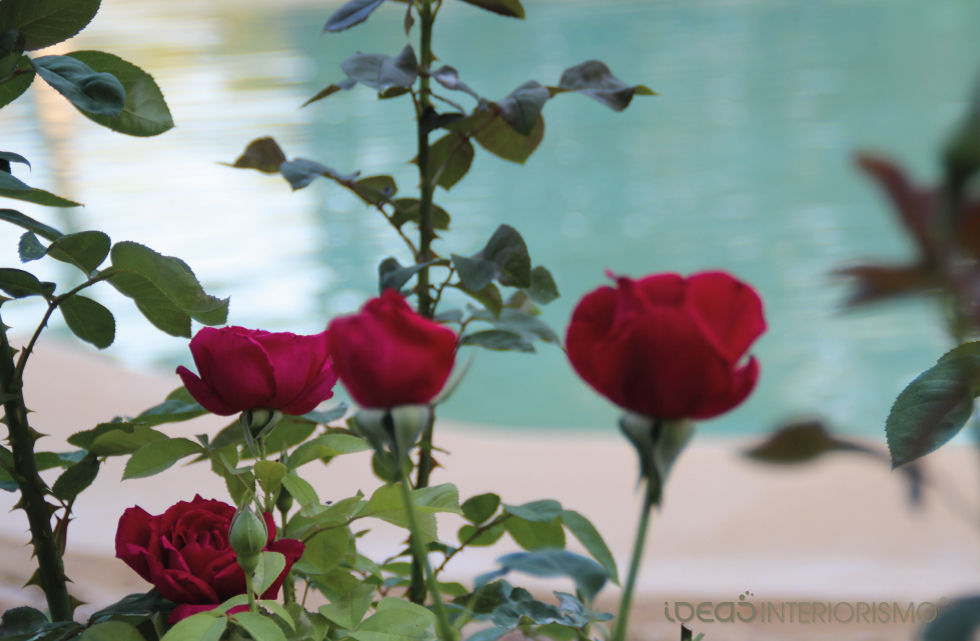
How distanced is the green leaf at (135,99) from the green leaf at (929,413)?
0.40m

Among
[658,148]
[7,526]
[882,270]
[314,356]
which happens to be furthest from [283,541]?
[658,148]

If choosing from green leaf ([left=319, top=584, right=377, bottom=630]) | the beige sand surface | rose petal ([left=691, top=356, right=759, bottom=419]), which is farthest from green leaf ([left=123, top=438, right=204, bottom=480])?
the beige sand surface

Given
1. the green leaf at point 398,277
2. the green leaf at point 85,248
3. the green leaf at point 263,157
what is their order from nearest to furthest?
the green leaf at point 85,248 → the green leaf at point 398,277 → the green leaf at point 263,157

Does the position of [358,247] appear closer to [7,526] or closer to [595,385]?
[7,526]

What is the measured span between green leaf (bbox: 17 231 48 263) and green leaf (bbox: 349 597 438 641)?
0.82 feet

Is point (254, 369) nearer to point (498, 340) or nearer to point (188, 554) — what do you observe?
point (188, 554)

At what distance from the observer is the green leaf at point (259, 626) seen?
403mm

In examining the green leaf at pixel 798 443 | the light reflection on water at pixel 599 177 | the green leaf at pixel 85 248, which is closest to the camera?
the green leaf at pixel 798 443

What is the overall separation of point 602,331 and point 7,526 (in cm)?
235

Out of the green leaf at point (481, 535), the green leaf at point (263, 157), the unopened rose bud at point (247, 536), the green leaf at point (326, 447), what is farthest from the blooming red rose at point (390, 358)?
the green leaf at point (263, 157)

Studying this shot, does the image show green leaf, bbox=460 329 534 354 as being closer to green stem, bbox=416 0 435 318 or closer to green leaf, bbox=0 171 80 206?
green stem, bbox=416 0 435 318

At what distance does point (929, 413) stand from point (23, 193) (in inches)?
16.6

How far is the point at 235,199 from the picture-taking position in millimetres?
6945

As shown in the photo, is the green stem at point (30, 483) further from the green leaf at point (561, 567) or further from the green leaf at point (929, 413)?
the green leaf at point (929, 413)
